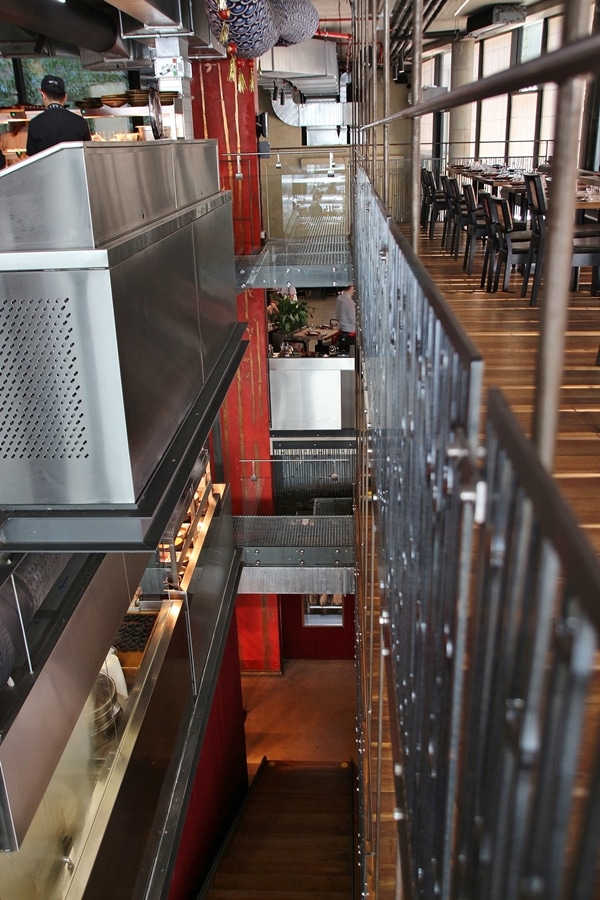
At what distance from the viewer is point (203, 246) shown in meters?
4.80

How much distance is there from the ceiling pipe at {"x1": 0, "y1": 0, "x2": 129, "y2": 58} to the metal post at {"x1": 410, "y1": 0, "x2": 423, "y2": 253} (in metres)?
3.61

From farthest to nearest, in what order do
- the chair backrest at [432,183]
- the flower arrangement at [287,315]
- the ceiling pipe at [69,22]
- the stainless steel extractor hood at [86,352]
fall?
1. the flower arrangement at [287,315]
2. the chair backrest at [432,183]
3. the ceiling pipe at [69,22]
4. the stainless steel extractor hood at [86,352]

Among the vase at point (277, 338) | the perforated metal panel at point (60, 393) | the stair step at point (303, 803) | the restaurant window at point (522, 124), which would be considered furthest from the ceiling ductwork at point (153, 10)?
the stair step at point (303, 803)

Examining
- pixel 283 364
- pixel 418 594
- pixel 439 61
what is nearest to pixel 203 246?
pixel 418 594

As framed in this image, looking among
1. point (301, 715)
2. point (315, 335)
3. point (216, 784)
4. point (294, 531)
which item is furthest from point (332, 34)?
point (216, 784)

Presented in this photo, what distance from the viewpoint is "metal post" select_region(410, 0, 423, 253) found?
1596 millimetres

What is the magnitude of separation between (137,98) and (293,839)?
7.45m

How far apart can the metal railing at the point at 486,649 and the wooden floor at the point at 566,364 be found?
279mm

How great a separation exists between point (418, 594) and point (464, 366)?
57 cm

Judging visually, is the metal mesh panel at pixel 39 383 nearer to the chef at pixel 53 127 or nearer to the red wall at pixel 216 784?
the chef at pixel 53 127

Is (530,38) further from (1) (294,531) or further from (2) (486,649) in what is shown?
(2) (486,649)

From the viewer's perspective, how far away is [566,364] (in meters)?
3.72

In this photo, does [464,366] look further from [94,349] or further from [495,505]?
[94,349]

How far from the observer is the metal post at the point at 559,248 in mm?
551
